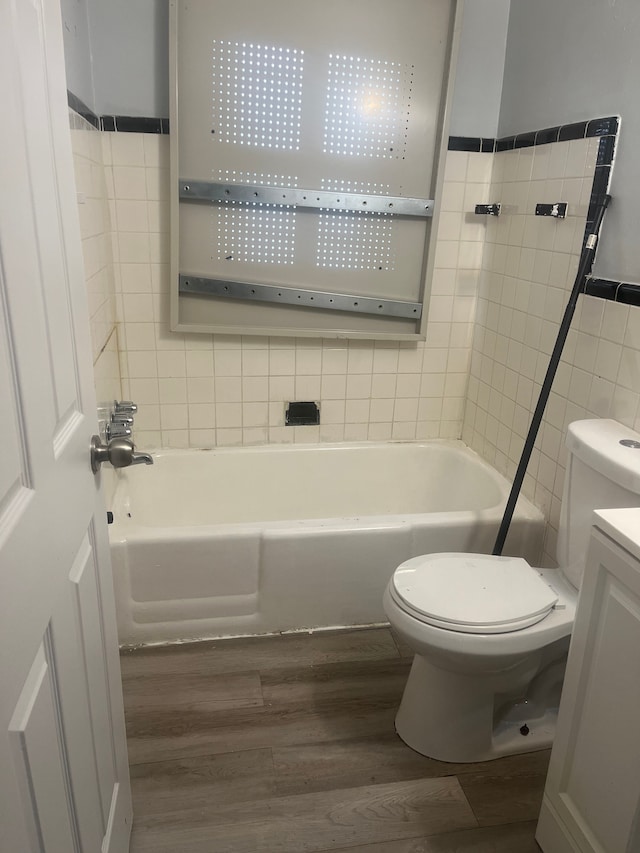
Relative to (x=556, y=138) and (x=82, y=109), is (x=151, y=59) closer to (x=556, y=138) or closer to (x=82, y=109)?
(x=82, y=109)

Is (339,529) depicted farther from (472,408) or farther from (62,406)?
(62,406)

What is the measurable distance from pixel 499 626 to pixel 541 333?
1.02 metres

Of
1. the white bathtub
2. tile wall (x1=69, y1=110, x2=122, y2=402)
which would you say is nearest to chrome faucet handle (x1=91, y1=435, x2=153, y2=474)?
tile wall (x1=69, y1=110, x2=122, y2=402)

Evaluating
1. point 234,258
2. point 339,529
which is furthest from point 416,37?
point 339,529

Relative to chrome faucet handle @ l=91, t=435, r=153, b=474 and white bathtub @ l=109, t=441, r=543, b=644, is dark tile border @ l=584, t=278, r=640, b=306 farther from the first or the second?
chrome faucet handle @ l=91, t=435, r=153, b=474

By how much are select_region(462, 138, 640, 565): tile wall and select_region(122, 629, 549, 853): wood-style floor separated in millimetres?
779

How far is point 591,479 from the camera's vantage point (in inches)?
58.8

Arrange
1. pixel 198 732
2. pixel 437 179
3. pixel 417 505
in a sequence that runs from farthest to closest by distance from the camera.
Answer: pixel 417 505, pixel 437 179, pixel 198 732

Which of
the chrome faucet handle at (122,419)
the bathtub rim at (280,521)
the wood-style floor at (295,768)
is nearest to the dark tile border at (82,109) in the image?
the chrome faucet handle at (122,419)

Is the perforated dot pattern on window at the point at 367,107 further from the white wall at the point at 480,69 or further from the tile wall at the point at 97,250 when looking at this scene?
the tile wall at the point at 97,250

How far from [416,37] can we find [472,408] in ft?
4.48

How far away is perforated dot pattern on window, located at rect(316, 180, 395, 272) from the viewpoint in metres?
2.25

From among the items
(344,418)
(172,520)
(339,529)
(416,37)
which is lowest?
(172,520)

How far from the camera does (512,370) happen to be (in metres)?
2.23
